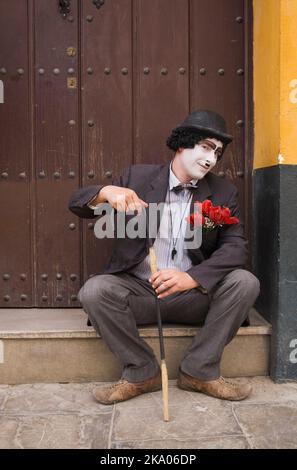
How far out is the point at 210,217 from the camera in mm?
2912

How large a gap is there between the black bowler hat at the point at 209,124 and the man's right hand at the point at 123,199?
451 millimetres

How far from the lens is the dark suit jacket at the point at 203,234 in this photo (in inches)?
113

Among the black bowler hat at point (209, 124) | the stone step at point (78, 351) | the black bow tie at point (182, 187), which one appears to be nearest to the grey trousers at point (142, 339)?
the stone step at point (78, 351)

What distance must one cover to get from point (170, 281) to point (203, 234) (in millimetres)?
354

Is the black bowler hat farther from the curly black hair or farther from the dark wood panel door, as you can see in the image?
the dark wood panel door

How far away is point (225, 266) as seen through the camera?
9.45ft

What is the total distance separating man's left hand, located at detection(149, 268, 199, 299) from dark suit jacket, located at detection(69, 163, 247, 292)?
1.8 inches

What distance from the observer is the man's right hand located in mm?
2768

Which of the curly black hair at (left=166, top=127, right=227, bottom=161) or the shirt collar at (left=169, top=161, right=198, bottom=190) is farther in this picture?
the shirt collar at (left=169, top=161, right=198, bottom=190)

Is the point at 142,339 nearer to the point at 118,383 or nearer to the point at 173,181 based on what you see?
the point at 118,383

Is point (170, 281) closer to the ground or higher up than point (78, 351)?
higher up

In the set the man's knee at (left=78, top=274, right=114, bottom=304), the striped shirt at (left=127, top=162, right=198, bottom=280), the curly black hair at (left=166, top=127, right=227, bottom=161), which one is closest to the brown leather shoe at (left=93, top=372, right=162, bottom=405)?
the man's knee at (left=78, top=274, right=114, bottom=304)

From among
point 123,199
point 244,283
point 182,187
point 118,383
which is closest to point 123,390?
point 118,383

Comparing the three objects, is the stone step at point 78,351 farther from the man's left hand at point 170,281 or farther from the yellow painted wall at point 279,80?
the yellow painted wall at point 279,80
